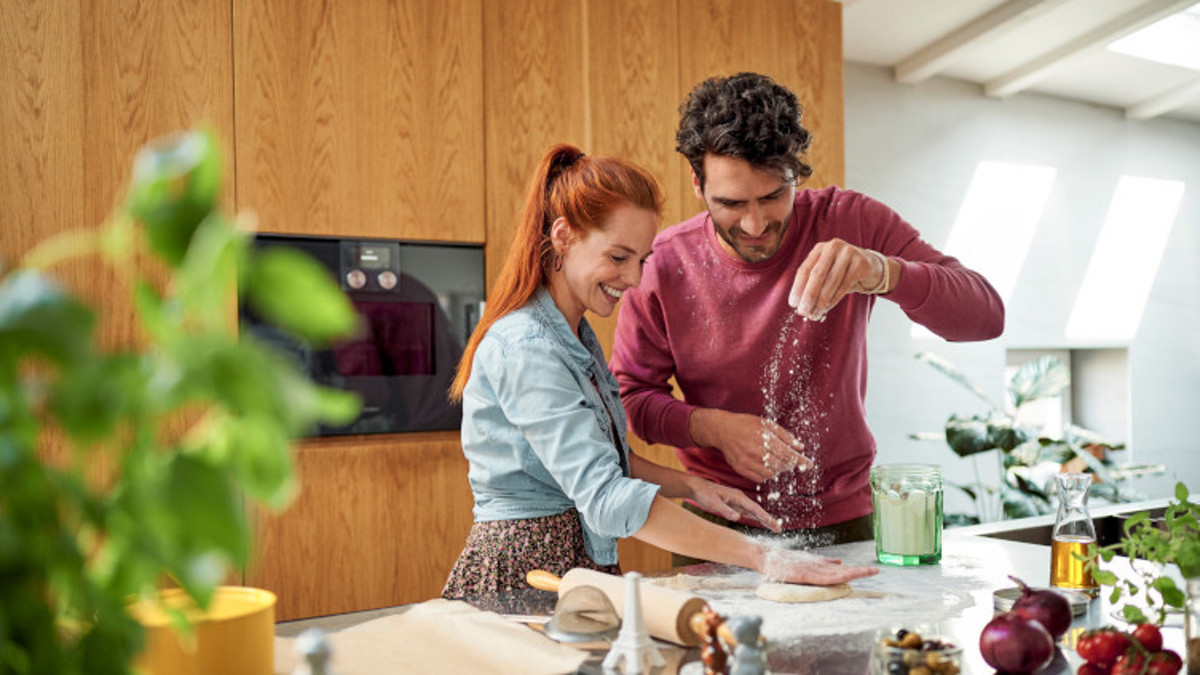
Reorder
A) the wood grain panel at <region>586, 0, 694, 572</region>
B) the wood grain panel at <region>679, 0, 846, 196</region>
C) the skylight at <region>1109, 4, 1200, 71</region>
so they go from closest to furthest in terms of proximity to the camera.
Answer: the wood grain panel at <region>586, 0, 694, 572</region> < the wood grain panel at <region>679, 0, 846, 196</region> < the skylight at <region>1109, 4, 1200, 71</region>

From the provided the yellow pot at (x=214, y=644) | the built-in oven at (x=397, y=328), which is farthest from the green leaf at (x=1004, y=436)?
the yellow pot at (x=214, y=644)

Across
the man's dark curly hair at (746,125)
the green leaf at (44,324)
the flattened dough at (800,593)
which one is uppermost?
the man's dark curly hair at (746,125)

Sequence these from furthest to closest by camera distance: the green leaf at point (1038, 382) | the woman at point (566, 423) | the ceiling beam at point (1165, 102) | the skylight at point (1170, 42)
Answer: the ceiling beam at point (1165, 102), the skylight at point (1170, 42), the green leaf at point (1038, 382), the woman at point (566, 423)

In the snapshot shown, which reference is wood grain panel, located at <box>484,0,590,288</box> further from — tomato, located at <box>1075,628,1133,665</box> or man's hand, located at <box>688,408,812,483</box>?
tomato, located at <box>1075,628,1133,665</box>

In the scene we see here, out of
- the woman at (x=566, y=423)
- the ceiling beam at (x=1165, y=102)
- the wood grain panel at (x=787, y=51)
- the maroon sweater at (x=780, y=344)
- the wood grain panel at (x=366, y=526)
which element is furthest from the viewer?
the ceiling beam at (x=1165, y=102)

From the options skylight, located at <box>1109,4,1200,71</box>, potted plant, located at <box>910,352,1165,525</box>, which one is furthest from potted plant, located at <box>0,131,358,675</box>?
skylight, located at <box>1109,4,1200,71</box>

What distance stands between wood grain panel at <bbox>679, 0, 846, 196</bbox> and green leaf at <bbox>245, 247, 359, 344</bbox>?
9.44 feet

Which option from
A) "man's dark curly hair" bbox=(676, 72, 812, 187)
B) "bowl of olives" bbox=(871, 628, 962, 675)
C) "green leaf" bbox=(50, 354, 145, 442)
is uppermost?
"man's dark curly hair" bbox=(676, 72, 812, 187)

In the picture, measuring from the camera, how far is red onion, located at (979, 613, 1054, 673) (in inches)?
32.2

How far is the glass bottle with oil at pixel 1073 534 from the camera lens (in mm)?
1130

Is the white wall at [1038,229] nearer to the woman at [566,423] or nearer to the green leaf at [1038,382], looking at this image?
the green leaf at [1038,382]

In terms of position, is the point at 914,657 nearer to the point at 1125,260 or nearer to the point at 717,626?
the point at 717,626

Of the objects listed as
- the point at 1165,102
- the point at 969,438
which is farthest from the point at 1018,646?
the point at 1165,102

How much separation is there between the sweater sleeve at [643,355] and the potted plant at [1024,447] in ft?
7.90
